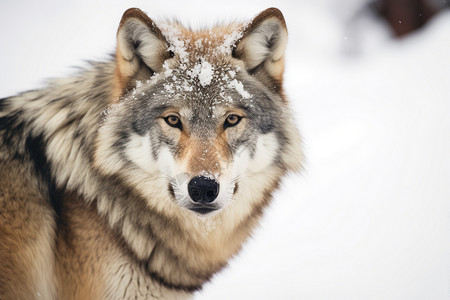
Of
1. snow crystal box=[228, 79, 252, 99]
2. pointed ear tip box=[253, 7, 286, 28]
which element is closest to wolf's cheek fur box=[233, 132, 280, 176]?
snow crystal box=[228, 79, 252, 99]

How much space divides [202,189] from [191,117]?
0.45 metres

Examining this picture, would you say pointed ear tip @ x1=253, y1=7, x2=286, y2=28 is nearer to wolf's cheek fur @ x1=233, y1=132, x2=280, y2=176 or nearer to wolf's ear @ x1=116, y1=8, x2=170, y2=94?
wolf's ear @ x1=116, y1=8, x2=170, y2=94

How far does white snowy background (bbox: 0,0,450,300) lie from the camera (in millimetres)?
3871

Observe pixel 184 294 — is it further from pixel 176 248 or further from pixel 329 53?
pixel 329 53

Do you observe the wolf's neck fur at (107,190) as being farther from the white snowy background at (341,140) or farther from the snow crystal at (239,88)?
the snow crystal at (239,88)

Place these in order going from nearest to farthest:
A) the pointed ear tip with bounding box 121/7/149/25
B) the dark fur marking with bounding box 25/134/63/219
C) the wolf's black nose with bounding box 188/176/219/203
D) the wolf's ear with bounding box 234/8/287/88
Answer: the wolf's black nose with bounding box 188/176/219/203
the pointed ear tip with bounding box 121/7/149/25
the dark fur marking with bounding box 25/134/63/219
the wolf's ear with bounding box 234/8/287/88

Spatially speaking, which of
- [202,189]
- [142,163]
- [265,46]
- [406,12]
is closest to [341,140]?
[265,46]

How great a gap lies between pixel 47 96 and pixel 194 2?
9.60m

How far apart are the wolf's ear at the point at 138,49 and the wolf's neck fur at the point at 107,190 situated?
173 mm

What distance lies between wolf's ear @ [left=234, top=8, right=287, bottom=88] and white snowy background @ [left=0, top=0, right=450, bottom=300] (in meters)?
0.30

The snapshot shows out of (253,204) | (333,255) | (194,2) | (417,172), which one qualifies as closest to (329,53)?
(194,2)

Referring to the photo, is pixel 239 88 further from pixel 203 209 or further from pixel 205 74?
pixel 203 209

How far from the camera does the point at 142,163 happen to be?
2393mm

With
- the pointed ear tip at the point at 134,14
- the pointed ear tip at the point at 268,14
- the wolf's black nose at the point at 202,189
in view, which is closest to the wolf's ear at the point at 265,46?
the pointed ear tip at the point at 268,14
